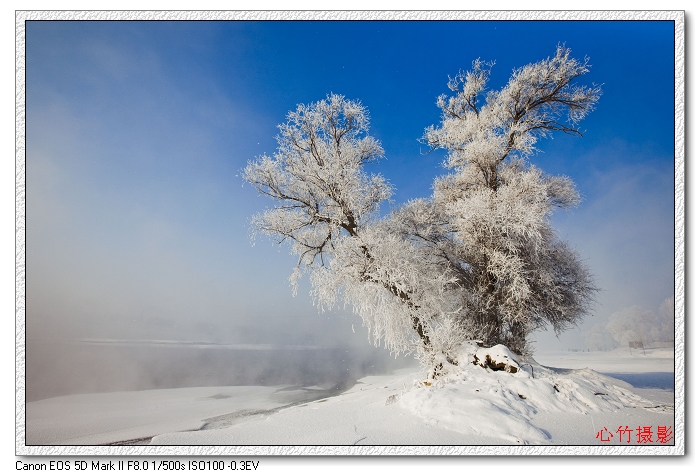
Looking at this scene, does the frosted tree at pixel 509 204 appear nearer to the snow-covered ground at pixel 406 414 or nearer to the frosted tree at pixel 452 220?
the frosted tree at pixel 452 220

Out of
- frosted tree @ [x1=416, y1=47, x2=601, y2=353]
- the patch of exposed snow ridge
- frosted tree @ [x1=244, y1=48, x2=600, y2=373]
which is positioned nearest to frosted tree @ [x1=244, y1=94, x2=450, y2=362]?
frosted tree @ [x1=244, y1=48, x2=600, y2=373]

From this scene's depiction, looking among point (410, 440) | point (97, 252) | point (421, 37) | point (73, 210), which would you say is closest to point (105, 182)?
point (73, 210)

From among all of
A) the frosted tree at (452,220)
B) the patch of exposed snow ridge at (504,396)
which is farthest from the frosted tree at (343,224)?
the patch of exposed snow ridge at (504,396)

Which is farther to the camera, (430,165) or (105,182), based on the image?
(430,165)

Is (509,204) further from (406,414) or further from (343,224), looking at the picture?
(406,414)

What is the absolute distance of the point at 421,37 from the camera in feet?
17.5

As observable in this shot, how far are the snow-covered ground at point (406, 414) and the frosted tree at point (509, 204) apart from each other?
151cm

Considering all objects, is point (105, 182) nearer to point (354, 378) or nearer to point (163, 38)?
point (163, 38)

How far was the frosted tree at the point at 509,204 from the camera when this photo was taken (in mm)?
6918

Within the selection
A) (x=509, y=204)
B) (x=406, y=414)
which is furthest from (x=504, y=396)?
(x=509, y=204)

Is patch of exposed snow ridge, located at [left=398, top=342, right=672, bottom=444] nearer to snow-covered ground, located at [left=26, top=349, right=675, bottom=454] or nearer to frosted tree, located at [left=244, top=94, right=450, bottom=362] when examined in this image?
snow-covered ground, located at [left=26, top=349, right=675, bottom=454]

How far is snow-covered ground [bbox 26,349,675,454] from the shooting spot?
430cm

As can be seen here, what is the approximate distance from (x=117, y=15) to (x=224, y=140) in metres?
2.19

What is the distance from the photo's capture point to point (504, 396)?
5.00 meters
